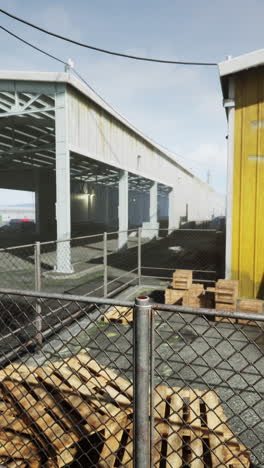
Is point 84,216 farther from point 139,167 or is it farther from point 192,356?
point 192,356

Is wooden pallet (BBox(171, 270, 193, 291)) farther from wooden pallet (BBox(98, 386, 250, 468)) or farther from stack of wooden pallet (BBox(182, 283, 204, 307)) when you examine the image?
wooden pallet (BBox(98, 386, 250, 468))

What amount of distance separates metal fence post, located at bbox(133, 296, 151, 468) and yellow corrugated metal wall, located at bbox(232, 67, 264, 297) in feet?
22.4

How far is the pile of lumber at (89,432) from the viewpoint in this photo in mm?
2805

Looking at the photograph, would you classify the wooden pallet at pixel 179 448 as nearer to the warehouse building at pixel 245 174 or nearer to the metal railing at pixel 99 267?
the metal railing at pixel 99 267

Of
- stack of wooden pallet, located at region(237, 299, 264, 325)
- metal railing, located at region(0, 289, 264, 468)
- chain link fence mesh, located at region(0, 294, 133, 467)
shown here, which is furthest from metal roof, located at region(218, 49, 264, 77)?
chain link fence mesh, located at region(0, 294, 133, 467)

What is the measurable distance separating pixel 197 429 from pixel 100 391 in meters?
1.07

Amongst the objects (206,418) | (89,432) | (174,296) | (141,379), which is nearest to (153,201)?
(174,296)

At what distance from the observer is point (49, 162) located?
28.9 meters

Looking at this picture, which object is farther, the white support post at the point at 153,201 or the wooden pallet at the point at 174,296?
the white support post at the point at 153,201

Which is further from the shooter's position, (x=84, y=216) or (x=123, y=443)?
(x=84, y=216)

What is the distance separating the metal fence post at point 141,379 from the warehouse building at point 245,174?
684cm

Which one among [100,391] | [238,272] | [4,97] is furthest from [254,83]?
[4,97]

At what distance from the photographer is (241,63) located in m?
7.91

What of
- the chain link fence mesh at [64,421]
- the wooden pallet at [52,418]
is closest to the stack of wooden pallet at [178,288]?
the chain link fence mesh at [64,421]
